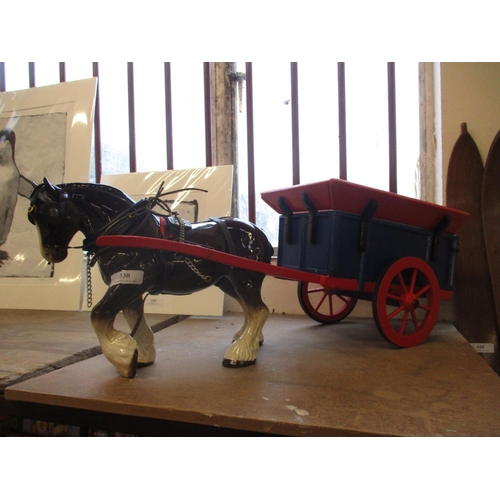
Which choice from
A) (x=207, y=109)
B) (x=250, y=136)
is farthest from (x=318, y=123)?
(x=207, y=109)

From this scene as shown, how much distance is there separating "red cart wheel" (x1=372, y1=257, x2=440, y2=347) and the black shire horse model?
0.40 m

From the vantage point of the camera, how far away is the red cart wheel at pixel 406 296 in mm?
1216

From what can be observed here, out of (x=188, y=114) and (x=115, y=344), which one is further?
(x=188, y=114)

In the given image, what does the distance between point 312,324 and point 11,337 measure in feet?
4.03

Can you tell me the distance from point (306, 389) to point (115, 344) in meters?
0.49

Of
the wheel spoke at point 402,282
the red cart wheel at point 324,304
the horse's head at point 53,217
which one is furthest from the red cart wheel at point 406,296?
the horse's head at point 53,217

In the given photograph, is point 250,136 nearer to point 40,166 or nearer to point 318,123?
point 318,123

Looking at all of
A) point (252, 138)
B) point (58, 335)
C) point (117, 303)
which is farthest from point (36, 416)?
point (252, 138)

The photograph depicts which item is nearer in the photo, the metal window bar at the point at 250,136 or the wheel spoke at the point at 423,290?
the wheel spoke at the point at 423,290

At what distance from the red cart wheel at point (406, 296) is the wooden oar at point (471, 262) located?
472 mm

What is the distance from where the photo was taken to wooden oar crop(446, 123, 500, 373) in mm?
1659

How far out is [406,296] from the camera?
1276 mm

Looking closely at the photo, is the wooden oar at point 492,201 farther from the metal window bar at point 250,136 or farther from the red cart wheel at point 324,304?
the metal window bar at point 250,136

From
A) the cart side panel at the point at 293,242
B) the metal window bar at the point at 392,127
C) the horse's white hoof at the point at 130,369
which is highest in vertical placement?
the metal window bar at the point at 392,127
